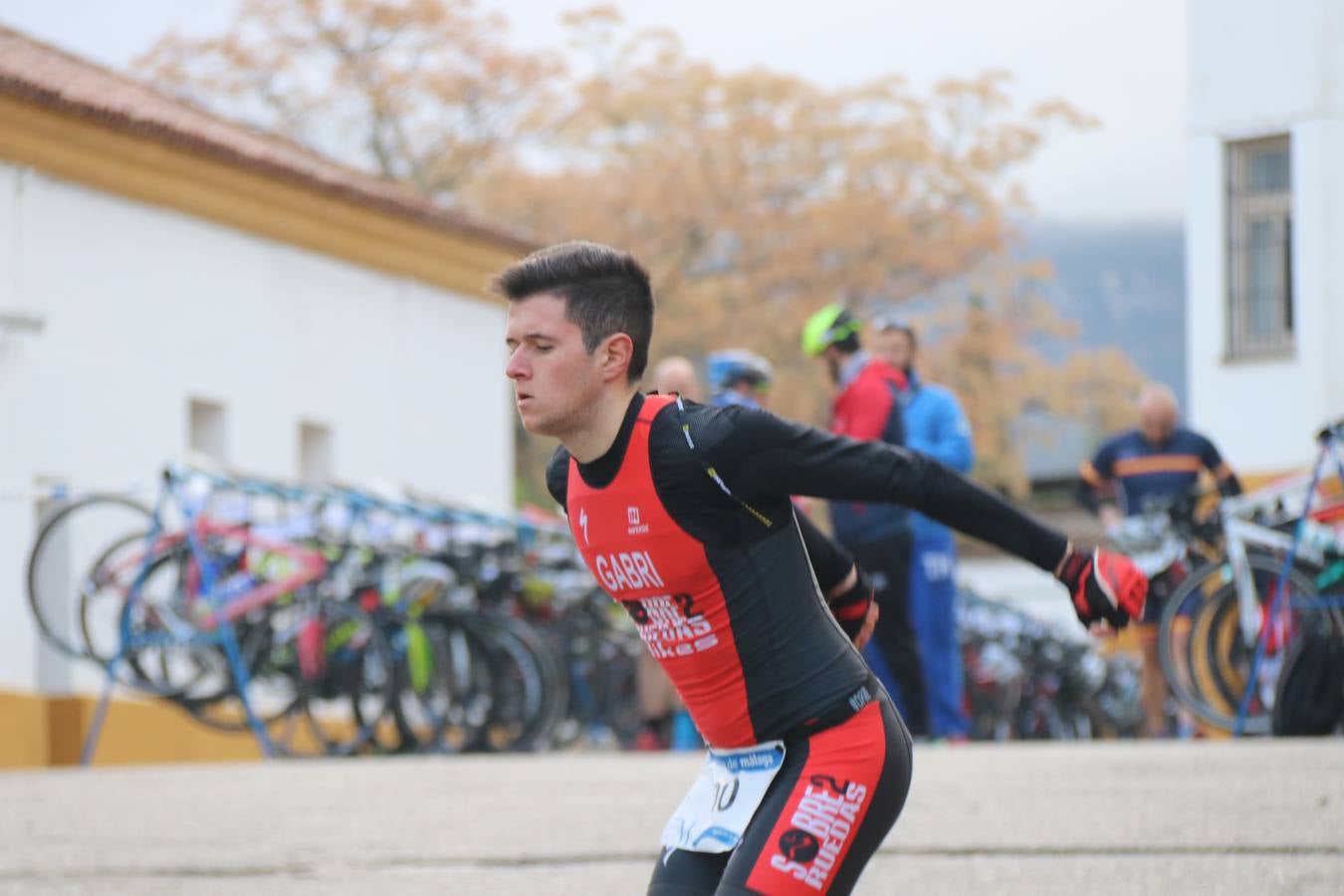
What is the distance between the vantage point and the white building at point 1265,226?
70.6 ft

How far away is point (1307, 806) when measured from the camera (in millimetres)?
7809

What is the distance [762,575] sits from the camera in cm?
417

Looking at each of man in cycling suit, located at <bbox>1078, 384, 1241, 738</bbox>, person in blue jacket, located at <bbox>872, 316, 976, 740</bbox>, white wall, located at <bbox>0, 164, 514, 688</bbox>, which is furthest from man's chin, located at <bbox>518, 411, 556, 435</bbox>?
white wall, located at <bbox>0, 164, 514, 688</bbox>

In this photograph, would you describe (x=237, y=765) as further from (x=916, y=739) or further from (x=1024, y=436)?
(x=1024, y=436)

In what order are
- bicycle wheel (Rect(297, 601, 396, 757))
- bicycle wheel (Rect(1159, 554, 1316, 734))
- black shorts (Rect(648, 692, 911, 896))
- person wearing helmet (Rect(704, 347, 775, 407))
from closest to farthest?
black shorts (Rect(648, 692, 911, 896))
person wearing helmet (Rect(704, 347, 775, 407))
bicycle wheel (Rect(1159, 554, 1316, 734))
bicycle wheel (Rect(297, 601, 396, 757))

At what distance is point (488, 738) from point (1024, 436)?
32.3 m

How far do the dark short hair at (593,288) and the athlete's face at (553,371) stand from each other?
0.02 metres

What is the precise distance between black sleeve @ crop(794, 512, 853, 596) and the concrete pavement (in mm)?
2294

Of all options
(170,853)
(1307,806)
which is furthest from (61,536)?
(1307,806)

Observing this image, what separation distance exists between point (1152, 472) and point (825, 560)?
31.1 feet

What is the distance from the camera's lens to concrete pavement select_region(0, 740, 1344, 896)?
700 centimetres

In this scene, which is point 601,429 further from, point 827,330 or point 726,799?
point 827,330

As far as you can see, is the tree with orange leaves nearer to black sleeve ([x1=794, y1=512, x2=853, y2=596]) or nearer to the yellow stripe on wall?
the yellow stripe on wall

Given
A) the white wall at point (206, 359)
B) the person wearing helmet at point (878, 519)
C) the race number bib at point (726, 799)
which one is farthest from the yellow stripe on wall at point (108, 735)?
the race number bib at point (726, 799)
